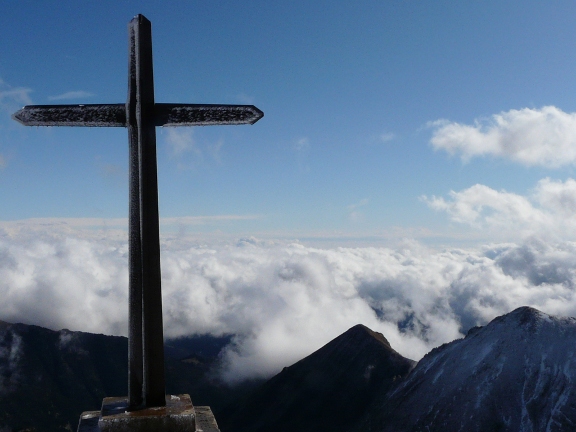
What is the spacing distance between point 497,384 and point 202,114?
109 meters

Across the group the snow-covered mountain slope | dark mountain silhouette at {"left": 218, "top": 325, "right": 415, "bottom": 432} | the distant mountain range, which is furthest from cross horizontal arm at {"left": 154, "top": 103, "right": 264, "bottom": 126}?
dark mountain silhouette at {"left": 218, "top": 325, "right": 415, "bottom": 432}

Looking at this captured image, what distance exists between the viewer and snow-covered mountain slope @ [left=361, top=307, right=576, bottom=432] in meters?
91.6

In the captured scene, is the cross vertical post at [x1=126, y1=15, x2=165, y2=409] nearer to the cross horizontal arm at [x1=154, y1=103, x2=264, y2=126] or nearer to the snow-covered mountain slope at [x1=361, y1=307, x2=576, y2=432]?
the cross horizontal arm at [x1=154, y1=103, x2=264, y2=126]

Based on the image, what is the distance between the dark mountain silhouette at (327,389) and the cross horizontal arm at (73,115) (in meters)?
133

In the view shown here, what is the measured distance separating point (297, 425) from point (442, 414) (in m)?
51.3

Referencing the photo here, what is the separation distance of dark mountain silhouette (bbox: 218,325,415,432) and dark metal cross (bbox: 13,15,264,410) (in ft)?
434

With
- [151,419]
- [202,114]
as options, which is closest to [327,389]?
[151,419]

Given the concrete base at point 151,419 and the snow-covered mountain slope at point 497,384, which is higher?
the concrete base at point 151,419

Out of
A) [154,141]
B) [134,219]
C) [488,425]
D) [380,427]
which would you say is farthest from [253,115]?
[380,427]

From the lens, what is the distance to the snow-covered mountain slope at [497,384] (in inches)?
3605

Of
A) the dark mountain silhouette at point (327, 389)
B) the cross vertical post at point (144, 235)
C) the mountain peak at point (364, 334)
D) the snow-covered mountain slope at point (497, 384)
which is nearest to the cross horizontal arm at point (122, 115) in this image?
the cross vertical post at point (144, 235)

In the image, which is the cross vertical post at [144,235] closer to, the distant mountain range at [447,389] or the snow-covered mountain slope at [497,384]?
the snow-covered mountain slope at [497,384]

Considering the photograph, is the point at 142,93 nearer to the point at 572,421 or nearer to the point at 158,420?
the point at 158,420

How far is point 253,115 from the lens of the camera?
6422 mm
